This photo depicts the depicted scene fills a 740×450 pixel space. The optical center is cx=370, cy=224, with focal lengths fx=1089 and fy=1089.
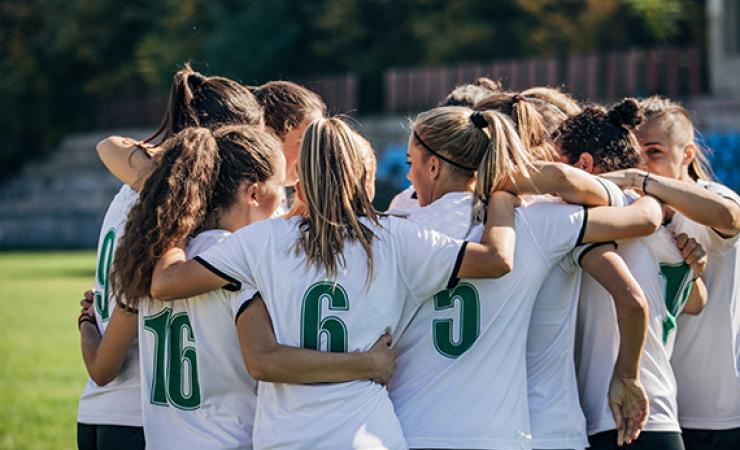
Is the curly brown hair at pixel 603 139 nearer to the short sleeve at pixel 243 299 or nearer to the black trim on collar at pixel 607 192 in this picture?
the black trim on collar at pixel 607 192

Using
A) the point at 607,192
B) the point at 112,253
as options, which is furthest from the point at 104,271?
the point at 607,192

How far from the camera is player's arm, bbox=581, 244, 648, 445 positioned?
11.2 feet

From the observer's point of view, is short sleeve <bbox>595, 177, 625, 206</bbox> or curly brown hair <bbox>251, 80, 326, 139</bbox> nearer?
short sleeve <bbox>595, 177, 625, 206</bbox>

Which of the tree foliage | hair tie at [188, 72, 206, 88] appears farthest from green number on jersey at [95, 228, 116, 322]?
the tree foliage

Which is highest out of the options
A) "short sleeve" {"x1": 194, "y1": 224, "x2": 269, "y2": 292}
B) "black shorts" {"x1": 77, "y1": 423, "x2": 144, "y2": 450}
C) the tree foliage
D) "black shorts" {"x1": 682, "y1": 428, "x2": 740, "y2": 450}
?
the tree foliage

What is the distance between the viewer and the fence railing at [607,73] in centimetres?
2341

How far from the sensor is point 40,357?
12.4 m

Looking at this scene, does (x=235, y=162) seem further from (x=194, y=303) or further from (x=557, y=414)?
(x=557, y=414)

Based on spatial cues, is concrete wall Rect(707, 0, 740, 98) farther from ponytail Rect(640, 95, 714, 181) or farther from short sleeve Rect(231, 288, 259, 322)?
short sleeve Rect(231, 288, 259, 322)

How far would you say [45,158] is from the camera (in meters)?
40.2

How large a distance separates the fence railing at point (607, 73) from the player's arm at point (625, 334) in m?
19.6

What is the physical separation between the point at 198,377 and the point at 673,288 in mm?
1648

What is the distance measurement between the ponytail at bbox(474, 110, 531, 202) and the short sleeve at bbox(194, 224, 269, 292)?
2.33ft

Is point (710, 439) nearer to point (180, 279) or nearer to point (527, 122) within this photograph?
point (527, 122)
